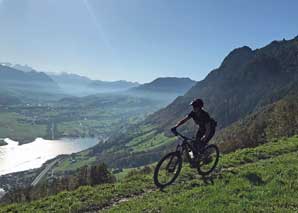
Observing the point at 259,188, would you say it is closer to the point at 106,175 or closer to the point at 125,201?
the point at 125,201

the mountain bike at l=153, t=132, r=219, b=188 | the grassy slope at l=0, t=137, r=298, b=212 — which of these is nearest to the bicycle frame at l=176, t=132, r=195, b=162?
the mountain bike at l=153, t=132, r=219, b=188

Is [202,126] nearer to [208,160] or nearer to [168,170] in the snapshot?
[208,160]

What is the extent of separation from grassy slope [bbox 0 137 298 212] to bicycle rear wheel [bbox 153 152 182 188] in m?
0.44

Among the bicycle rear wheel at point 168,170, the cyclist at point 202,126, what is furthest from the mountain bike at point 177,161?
the cyclist at point 202,126

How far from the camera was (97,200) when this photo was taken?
16203 mm

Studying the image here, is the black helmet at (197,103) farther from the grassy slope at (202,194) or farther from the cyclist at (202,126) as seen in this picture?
the grassy slope at (202,194)

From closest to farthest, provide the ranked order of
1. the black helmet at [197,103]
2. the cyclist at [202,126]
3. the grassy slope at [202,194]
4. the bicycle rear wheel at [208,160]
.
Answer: the grassy slope at [202,194]
the black helmet at [197,103]
the cyclist at [202,126]
the bicycle rear wheel at [208,160]

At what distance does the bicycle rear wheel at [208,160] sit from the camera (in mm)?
18141

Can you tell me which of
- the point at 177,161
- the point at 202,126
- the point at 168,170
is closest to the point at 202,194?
the point at 177,161

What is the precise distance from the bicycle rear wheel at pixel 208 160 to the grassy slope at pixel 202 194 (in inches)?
18.4

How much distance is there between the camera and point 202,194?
1470 cm

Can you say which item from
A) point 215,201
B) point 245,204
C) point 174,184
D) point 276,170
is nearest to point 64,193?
point 174,184

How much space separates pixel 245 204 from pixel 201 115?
5.29 metres

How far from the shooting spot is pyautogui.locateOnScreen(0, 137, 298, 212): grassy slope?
42.8 feet
